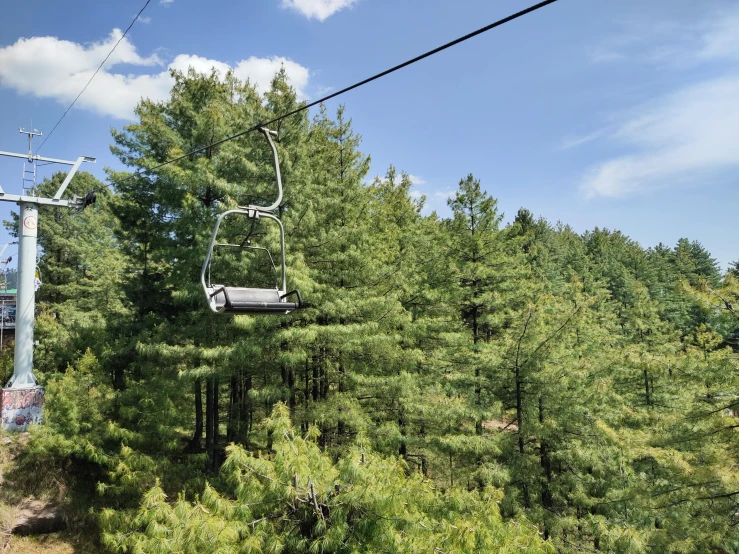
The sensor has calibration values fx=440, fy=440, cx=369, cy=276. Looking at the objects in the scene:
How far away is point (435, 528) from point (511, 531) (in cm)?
96

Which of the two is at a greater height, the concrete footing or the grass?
the concrete footing

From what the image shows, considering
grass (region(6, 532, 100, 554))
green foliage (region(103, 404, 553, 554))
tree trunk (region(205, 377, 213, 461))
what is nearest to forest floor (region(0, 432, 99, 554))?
grass (region(6, 532, 100, 554))

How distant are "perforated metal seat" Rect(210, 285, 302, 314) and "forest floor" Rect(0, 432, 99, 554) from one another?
10167 mm

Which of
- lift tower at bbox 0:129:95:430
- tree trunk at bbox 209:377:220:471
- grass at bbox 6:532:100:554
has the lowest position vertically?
grass at bbox 6:532:100:554

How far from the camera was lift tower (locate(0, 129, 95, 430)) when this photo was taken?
40.0 ft

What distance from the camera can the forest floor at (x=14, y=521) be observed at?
10.1m

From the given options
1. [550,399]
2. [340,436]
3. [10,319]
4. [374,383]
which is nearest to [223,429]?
[340,436]

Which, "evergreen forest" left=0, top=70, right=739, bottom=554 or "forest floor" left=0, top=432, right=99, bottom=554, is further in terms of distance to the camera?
"forest floor" left=0, top=432, right=99, bottom=554

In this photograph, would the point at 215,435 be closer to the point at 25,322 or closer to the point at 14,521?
the point at 14,521

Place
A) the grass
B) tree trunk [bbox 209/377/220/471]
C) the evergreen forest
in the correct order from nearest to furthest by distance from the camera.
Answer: the evergreen forest
the grass
tree trunk [bbox 209/377/220/471]

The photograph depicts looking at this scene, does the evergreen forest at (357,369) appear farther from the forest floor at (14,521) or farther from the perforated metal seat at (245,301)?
the perforated metal seat at (245,301)

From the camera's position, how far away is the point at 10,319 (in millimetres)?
26531

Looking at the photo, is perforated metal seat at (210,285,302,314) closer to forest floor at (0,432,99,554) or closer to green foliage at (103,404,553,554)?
green foliage at (103,404,553,554)

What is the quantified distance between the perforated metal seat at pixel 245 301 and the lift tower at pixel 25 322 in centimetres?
1033
